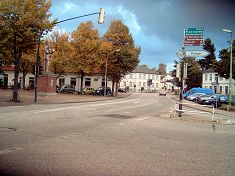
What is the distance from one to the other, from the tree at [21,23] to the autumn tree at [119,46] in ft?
101

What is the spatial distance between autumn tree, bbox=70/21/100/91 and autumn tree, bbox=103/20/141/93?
3.40m

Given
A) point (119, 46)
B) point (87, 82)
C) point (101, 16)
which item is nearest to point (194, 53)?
point (101, 16)

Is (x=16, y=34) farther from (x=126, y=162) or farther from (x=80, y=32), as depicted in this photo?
(x=80, y=32)

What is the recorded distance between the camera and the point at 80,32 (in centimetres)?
5759

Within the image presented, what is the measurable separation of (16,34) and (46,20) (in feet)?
10.3

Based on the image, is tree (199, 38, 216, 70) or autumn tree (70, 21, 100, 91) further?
tree (199, 38, 216, 70)

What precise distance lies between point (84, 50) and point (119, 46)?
759 cm

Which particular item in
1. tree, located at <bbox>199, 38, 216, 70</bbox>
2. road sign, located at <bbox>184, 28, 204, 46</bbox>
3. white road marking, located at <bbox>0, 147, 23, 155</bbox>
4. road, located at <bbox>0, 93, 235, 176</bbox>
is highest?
tree, located at <bbox>199, 38, 216, 70</bbox>

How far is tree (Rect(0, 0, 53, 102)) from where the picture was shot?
27.1m

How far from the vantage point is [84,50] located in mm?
56438

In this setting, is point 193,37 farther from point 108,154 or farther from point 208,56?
point 208,56

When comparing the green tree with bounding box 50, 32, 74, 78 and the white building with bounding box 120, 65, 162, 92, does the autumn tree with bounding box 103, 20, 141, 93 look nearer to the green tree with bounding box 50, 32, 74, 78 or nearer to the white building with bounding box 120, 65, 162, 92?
the green tree with bounding box 50, 32, 74, 78

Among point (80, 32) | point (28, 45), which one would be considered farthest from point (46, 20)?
point (80, 32)

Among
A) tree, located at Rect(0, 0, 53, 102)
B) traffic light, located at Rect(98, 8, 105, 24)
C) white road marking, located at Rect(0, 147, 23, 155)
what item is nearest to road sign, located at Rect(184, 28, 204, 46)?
traffic light, located at Rect(98, 8, 105, 24)
